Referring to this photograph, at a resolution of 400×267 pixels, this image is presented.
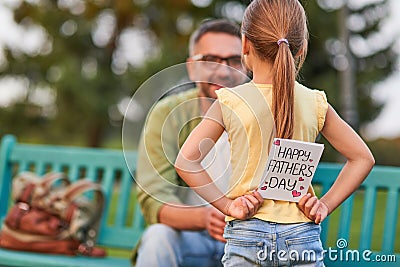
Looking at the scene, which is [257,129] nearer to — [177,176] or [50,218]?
[177,176]

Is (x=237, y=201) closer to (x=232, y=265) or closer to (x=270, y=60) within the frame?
A: (x=232, y=265)

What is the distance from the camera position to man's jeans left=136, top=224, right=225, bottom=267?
9.82 feet

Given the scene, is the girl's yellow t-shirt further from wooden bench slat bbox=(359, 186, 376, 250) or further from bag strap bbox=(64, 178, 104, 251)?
bag strap bbox=(64, 178, 104, 251)

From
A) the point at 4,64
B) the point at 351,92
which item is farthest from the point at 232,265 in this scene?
the point at 4,64

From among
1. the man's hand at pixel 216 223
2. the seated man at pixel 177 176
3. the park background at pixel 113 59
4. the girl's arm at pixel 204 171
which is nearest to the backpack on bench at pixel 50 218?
the seated man at pixel 177 176

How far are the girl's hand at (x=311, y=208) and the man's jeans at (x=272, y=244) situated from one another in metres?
0.03

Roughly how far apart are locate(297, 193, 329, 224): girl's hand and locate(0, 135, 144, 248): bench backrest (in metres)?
1.81

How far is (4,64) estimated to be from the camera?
43.1 ft

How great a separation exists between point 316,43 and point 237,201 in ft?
31.4

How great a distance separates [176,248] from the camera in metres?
3.07

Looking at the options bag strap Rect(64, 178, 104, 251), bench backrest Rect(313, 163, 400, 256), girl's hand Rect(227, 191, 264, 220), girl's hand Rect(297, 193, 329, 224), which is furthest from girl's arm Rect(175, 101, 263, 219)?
bag strap Rect(64, 178, 104, 251)

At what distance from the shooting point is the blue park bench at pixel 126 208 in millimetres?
3076

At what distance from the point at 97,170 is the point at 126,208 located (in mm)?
300

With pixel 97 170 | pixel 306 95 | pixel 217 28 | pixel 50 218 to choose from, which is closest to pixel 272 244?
pixel 306 95
